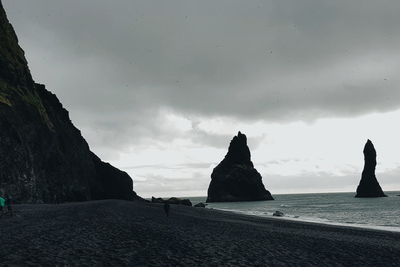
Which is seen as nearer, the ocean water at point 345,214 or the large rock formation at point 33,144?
the ocean water at point 345,214

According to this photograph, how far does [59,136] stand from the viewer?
8938cm

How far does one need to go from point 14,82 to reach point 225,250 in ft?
206

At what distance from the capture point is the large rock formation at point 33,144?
173ft

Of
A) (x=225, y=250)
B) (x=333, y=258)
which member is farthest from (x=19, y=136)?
(x=333, y=258)

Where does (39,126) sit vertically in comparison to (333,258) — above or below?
above

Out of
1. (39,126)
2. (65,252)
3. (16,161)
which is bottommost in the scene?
(65,252)

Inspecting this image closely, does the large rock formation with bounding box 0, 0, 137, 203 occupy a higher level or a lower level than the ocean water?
higher

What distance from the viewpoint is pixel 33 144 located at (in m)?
65.1

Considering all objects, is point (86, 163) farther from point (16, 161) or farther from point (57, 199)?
point (16, 161)

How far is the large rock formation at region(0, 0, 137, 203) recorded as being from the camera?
52.9m

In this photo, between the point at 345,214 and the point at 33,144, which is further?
the point at 345,214

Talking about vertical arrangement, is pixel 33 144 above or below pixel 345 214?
above

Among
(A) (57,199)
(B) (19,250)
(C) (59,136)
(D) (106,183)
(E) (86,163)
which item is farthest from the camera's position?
(D) (106,183)

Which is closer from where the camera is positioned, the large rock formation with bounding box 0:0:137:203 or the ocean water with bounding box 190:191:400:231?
the ocean water with bounding box 190:191:400:231
